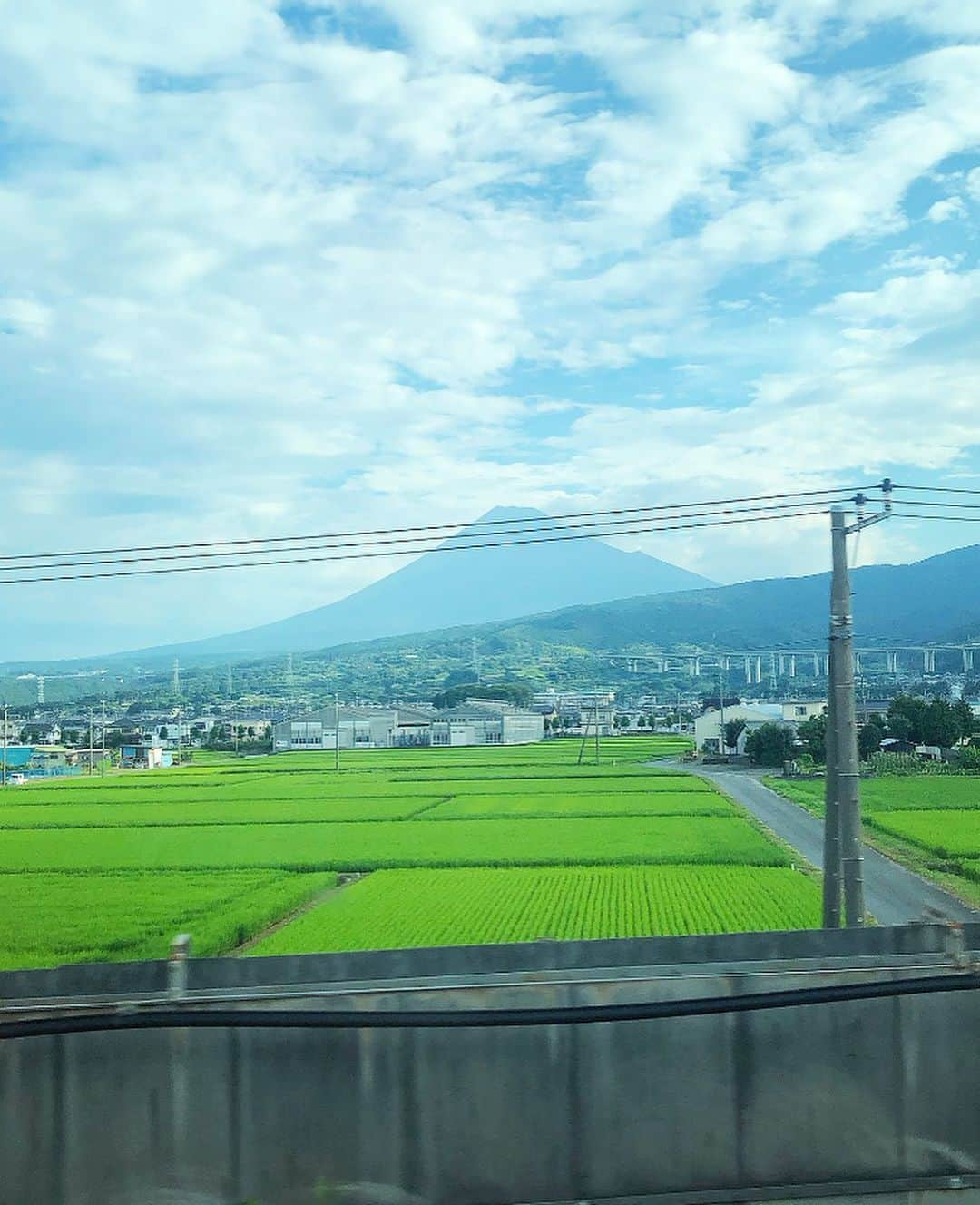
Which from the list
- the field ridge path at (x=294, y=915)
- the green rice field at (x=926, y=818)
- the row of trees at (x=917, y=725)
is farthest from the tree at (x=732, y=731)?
the field ridge path at (x=294, y=915)

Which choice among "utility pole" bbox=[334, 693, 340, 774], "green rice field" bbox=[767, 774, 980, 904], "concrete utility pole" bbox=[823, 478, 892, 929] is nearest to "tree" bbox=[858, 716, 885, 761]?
"green rice field" bbox=[767, 774, 980, 904]

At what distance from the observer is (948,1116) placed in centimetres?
350

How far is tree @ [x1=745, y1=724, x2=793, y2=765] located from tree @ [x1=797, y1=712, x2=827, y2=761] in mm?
441

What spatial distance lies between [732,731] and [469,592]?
264 feet

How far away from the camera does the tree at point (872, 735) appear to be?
2327 centimetres

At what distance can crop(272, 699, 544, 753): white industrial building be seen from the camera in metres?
42.0

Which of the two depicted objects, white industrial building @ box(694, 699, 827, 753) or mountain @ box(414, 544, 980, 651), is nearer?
mountain @ box(414, 544, 980, 651)

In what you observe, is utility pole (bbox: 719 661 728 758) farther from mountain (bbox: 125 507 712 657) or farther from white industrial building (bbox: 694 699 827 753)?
mountain (bbox: 125 507 712 657)

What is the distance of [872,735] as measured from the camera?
23.5 meters

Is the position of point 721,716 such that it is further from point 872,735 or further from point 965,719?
point 965,719

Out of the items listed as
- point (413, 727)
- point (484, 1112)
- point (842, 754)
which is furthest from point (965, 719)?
point (413, 727)

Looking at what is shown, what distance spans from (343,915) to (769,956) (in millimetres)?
10526

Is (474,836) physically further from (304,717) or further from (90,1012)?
(304,717)

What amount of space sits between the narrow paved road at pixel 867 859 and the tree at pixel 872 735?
2066 millimetres
